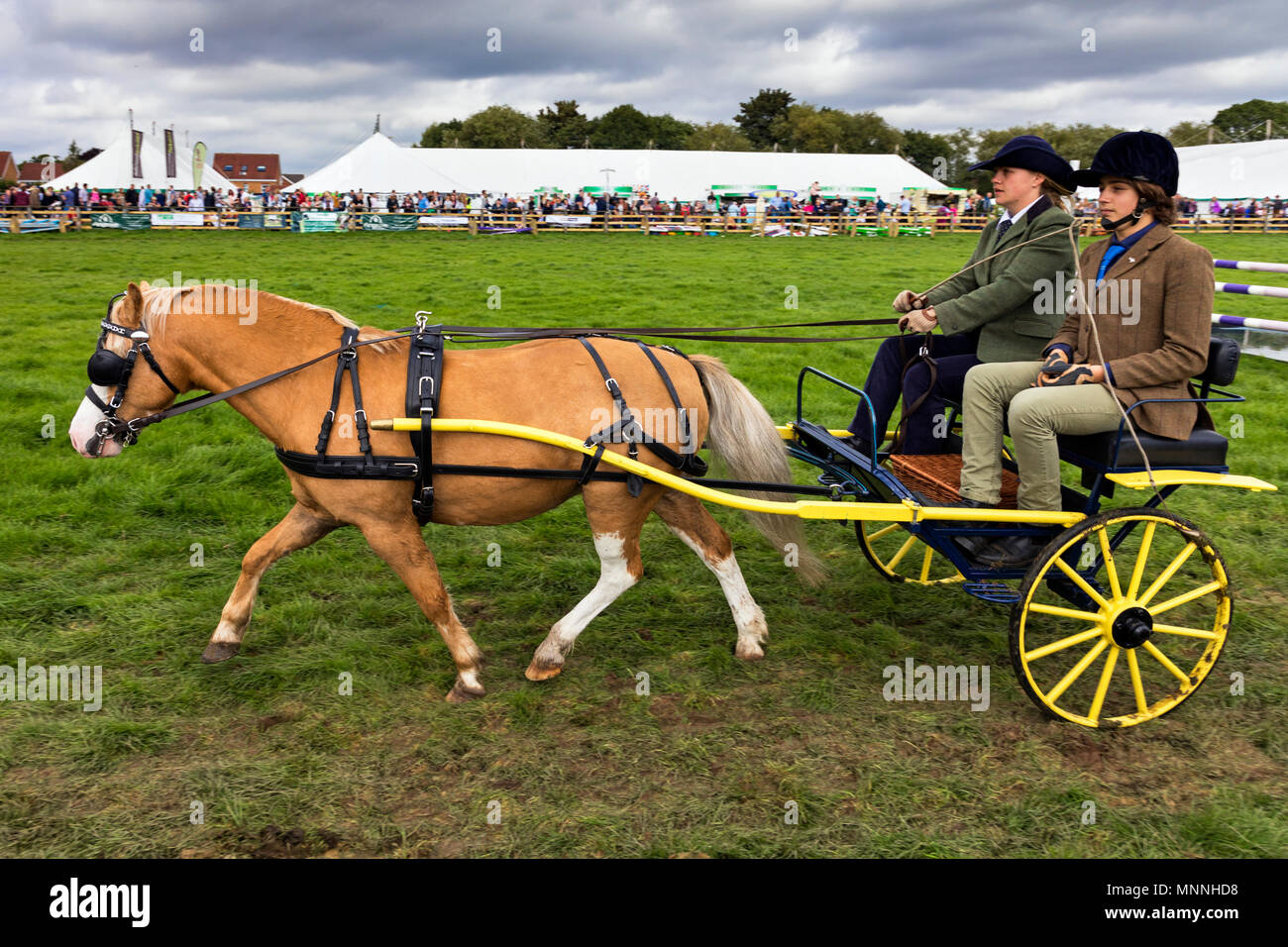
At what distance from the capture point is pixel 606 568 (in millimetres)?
4445

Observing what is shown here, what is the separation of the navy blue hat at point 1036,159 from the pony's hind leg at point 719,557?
2339mm

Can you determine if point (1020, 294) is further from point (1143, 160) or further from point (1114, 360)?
point (1143, 160)

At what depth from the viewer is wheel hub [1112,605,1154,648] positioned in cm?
409

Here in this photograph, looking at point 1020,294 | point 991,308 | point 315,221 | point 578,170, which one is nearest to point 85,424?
point 991,308

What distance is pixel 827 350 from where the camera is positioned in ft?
39.5

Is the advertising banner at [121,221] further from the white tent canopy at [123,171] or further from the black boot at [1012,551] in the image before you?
the black boot at [1012,551]

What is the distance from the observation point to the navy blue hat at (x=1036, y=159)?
4.54m

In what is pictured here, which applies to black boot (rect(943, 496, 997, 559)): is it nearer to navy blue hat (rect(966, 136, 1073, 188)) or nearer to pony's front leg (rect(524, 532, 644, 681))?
pony's front leg (rect(524, 532, 644, 681))

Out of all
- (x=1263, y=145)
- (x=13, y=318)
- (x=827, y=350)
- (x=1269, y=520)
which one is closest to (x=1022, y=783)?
(x=1269, y=520)

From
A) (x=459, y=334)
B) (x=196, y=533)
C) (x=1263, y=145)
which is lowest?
(x=196, y=533)

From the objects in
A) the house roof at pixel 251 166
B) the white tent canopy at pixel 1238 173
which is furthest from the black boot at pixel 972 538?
the house roof at pixel 251 166

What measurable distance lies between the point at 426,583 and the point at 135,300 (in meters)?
1.83

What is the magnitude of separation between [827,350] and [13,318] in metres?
11.5
